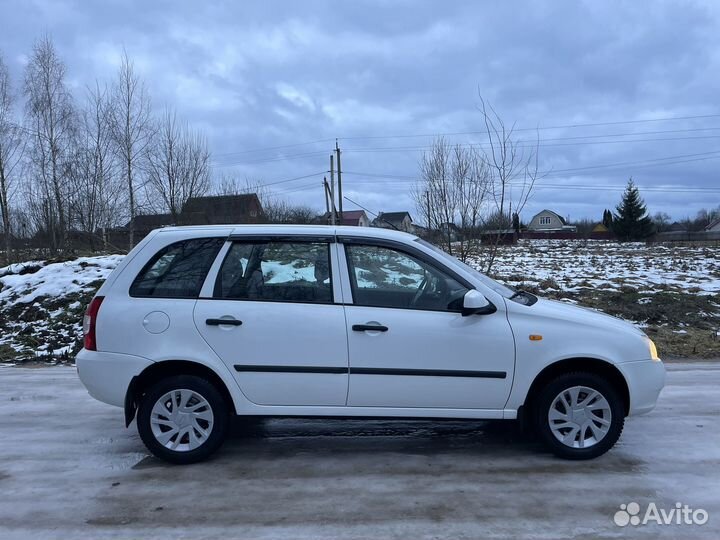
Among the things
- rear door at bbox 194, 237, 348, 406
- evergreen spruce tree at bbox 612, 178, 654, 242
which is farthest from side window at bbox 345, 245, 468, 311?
evergreen spruce tree at bbox 612, 178, 654, 242

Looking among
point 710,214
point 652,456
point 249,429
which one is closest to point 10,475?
point 249,429

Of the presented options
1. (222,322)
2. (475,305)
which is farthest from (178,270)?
(475,305)

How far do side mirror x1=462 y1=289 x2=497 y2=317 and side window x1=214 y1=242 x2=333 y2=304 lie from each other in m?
1.04

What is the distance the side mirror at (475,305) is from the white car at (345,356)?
0.01 m

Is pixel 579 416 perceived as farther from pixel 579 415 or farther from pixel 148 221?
pixel 148 221

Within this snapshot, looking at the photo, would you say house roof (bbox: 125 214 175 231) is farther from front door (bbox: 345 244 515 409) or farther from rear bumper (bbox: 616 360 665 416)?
rear bumper (bbox: 616 360 665 416)

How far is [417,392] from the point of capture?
4156 mm

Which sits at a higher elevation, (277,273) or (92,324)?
(277,273)

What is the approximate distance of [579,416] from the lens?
13.8 feet

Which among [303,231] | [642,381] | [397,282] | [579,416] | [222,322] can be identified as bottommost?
[579,416]

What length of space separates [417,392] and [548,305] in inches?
53.3

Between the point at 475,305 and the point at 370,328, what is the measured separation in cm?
81

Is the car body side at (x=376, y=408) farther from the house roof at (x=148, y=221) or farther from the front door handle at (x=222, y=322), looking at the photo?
the house roof at (x=148, y=221)

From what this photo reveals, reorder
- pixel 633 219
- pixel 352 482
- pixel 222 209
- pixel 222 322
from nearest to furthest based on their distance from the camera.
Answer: pixel 352 482 < pixel 222 322 < pixel 222 209 < pixel 633 219
